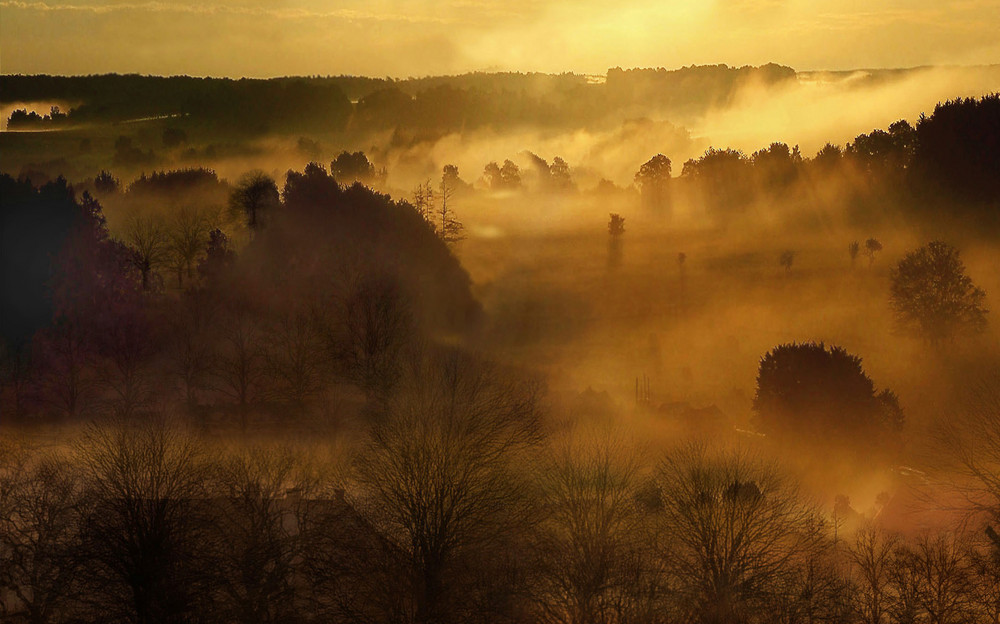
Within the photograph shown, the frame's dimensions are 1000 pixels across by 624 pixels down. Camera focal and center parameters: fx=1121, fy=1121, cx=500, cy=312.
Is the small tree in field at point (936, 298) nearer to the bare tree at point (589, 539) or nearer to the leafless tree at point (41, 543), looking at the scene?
the bare tree at point (589, 539)

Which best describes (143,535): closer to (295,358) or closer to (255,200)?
(295,358)

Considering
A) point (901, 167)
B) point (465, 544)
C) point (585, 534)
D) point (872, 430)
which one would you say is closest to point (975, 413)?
point (872, 430)

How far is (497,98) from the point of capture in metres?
158

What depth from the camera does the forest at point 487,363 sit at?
41750 millimetres

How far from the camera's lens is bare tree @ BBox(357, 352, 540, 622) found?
42.8m

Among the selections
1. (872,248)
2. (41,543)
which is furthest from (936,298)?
(41,543)

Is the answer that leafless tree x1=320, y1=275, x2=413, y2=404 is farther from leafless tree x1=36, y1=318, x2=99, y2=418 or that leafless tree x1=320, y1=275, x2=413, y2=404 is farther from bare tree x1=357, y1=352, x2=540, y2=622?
leafless tree x1=36, y1=318, x2=99, y2=418

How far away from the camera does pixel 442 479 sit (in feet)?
153

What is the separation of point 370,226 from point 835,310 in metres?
40.9

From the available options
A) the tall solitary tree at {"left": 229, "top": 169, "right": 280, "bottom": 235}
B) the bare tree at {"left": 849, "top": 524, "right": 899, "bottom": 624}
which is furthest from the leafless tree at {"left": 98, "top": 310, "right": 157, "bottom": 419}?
the bare tree at {"left": 849, "top": 524, "right": 899, "bottom": 624}

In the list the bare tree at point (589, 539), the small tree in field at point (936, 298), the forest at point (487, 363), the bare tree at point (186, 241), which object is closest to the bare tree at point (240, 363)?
the forest at point (487, 363)

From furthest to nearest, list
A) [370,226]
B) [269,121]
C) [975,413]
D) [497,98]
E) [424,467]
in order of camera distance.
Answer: [497,98] → [269,121] → [370,226] → [975,413] → [424,467]

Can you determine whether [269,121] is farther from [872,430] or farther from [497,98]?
[872,430]

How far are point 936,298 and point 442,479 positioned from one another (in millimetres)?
56493
